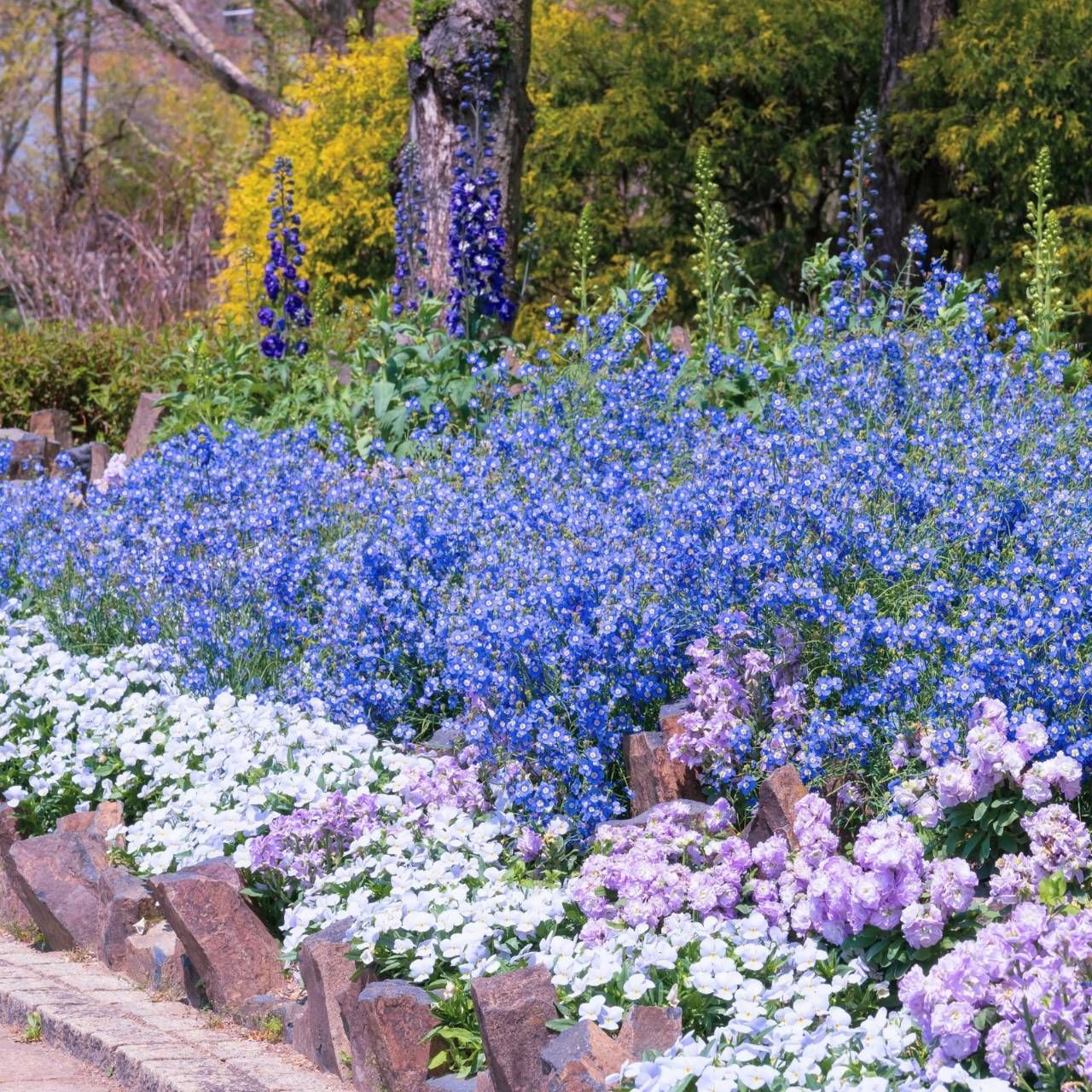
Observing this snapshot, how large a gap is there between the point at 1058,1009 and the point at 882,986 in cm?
47

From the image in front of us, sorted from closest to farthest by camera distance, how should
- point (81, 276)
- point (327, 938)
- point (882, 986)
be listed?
1. point (882, 986)
2. point (327, 938)
3. point (81, 276)

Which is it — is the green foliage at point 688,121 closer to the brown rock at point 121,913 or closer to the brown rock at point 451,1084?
the brown rock at point 121,913

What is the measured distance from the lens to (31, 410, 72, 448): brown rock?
926 centimetres

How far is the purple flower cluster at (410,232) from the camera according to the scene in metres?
7.89

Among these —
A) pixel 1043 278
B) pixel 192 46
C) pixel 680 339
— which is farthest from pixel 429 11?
pixel 192 46

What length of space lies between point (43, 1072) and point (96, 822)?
3.36ft

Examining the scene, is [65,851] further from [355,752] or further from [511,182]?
[511,182]

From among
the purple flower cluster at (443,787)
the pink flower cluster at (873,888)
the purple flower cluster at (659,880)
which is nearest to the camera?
the pink flower cluster at (873,888)

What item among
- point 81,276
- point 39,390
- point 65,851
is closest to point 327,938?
point 65,851

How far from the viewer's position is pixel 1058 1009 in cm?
264

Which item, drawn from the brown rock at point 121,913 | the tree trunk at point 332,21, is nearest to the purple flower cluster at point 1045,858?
the brown rock at point 121,913

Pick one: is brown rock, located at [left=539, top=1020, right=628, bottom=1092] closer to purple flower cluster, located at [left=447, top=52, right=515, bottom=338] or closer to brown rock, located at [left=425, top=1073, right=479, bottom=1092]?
brown rock, located at [left=425, top=1073, right=479, bottom=1092]

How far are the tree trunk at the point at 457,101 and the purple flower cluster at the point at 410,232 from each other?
72mm

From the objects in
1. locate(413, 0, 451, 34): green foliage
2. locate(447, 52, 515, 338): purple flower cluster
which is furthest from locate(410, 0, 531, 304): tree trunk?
locate(447, 52, 515, 338): purple flower cluster
